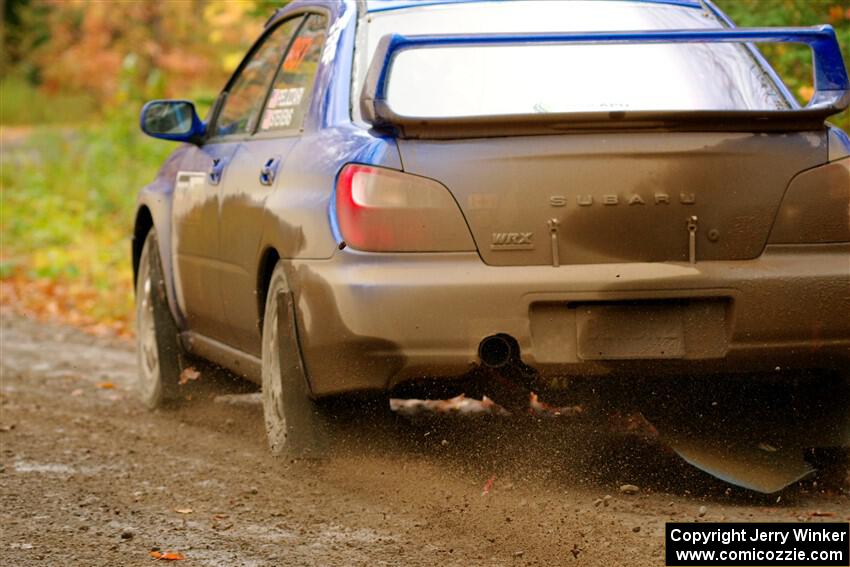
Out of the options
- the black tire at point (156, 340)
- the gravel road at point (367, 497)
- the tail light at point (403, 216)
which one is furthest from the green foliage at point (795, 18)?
the tail light at point (403, 216)

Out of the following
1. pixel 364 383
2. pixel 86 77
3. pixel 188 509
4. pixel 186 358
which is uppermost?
pixel 364 383

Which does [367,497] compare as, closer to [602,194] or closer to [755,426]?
[602,194]

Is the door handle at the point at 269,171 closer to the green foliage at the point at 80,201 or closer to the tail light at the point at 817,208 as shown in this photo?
the tail light at the point at 817,208

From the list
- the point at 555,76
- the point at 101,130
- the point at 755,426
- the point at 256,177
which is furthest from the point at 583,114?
the point at 101,130

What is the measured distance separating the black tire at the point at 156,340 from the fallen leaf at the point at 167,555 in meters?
3.16

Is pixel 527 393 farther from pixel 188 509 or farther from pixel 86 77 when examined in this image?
pixel 86 77

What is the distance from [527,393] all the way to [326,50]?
149cm

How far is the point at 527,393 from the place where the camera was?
5.79m

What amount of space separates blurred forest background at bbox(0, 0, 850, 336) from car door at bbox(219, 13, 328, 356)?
346cm

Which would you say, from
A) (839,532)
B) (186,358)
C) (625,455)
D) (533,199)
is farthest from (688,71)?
(186,358)

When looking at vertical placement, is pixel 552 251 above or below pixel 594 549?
above

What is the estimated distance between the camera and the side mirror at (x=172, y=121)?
290 inches

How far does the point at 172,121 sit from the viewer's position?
7445 millimetres

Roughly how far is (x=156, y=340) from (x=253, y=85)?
1.39 meters
